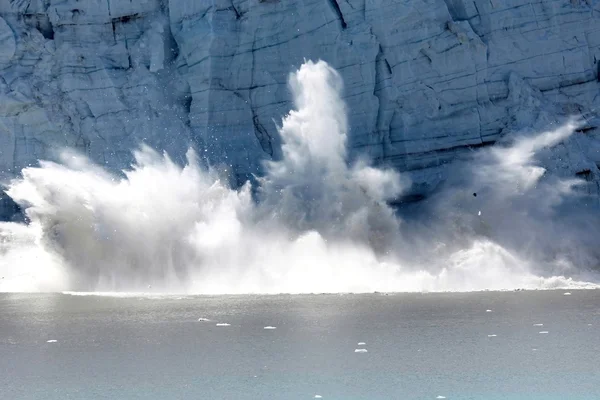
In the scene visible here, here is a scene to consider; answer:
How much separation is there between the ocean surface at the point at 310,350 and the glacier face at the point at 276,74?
6.96m

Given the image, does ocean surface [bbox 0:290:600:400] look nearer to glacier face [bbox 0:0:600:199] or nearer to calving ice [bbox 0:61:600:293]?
calving ice [bbox 0:61:600:293]

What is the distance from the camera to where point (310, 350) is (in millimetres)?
11898

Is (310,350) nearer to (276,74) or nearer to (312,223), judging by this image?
(312,223)

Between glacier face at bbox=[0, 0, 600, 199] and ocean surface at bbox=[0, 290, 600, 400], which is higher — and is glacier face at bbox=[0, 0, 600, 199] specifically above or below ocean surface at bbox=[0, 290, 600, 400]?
above

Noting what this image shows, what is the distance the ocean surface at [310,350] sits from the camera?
968 centimetres

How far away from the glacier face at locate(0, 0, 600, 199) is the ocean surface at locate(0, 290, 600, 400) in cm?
696

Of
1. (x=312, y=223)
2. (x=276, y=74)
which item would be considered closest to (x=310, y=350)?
(x=312, y=223)

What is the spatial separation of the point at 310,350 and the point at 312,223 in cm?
1072

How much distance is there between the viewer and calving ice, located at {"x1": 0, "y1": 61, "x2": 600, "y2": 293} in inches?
835

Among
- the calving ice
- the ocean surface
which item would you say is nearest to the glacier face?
the calving ice

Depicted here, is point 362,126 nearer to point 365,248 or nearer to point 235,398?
point 365,248

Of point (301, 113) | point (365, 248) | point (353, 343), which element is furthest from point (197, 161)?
point (353, 343)

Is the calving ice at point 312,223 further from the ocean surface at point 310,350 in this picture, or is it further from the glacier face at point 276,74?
the ocean surface at point 310,350

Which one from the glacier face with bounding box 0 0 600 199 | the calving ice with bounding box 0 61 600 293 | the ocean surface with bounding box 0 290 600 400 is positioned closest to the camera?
the ocean surface with bounding box 0 290 600 400
